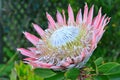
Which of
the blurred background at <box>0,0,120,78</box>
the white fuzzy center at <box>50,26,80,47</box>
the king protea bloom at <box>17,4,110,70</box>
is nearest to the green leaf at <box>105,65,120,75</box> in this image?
the king protea bloom at <box>17,4,110,70</box>

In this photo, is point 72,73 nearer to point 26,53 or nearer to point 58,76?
point 58,76

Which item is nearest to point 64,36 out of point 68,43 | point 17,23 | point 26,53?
point 68,43

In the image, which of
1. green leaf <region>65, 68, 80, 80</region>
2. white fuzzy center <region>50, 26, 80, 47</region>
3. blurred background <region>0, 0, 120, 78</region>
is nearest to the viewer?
green leaf <region>65, 68, 80, 80</region>

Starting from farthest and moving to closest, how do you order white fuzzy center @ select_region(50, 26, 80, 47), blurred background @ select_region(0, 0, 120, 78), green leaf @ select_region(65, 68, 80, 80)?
blurred background @ select_region(0, 0, 120, 78) < white fuzzy center @ select_region(50, 26, 80, 47) < green leaf @ select_region(65, 68, 80, 80)

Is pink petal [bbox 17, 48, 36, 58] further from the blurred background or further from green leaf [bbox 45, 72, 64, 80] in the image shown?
the blurred background

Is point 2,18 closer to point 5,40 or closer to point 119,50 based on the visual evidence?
point 5,40

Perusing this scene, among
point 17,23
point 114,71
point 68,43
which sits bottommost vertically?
point 114,71

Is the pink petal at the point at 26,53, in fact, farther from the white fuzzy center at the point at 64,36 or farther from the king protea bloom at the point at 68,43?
the white fuzzy center at the point at 64,36

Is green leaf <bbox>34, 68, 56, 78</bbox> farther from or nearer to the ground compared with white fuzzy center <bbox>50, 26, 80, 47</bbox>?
nearer to the ground

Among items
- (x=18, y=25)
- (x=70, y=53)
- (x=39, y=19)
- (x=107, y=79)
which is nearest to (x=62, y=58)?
(x=70, y=53)

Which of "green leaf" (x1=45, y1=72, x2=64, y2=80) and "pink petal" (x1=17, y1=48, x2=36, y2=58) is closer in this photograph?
"green leaf" (x1=45, y1=72, x2=64, y2=80)
